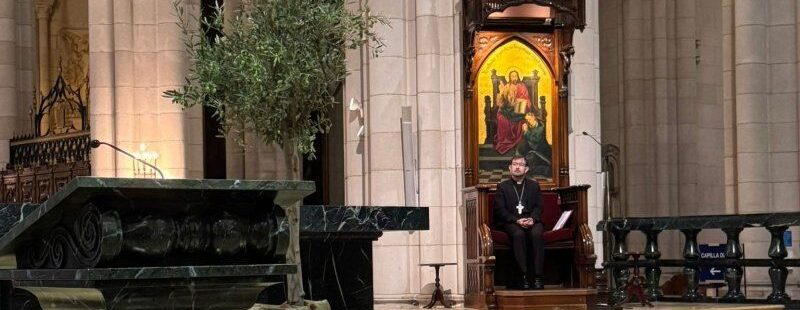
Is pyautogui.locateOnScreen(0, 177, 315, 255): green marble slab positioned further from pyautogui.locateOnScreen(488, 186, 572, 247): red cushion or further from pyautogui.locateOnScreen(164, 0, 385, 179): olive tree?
pyautogui.locateOnScreen(488, 186, 572, 247): red cushion

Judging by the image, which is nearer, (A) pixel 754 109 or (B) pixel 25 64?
(A) pixel 754 109

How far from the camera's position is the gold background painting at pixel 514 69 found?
53.9 ft

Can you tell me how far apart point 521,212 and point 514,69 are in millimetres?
2032

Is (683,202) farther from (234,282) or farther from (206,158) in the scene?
(234,282)

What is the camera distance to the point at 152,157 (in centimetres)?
1928

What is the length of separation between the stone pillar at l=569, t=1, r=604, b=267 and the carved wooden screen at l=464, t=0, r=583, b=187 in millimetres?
213

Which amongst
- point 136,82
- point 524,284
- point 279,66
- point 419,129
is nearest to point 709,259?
point 279,66

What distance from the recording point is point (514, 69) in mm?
16375

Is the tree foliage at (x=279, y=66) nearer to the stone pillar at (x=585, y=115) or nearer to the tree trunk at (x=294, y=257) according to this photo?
the tree trunk at (x=294, y=257)

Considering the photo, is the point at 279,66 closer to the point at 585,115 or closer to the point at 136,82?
the point at 585,115

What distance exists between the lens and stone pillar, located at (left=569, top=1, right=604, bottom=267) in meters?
16.7

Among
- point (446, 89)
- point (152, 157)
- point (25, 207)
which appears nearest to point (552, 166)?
point (446, 89)

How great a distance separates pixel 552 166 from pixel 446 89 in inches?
58.4

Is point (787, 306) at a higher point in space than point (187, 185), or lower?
lower
